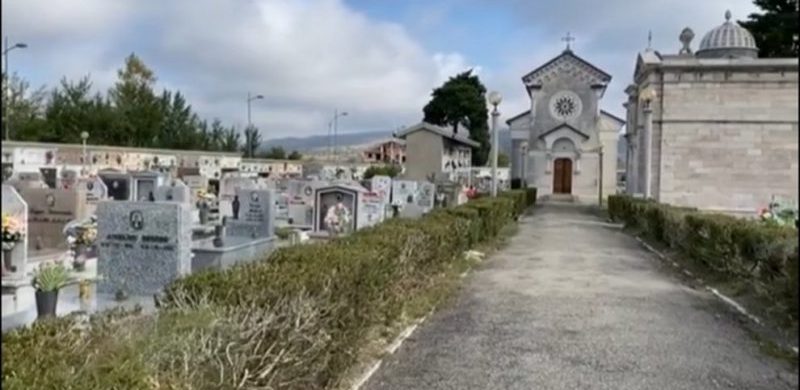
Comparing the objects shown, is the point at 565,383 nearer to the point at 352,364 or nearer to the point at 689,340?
the point at 352,364

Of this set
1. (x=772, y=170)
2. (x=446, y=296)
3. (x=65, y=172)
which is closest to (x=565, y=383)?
(x=446, y=296)

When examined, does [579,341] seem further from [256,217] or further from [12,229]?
[256,217]

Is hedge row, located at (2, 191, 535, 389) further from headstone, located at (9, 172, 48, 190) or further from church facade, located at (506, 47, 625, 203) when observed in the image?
church facade, located at (506, 47, 625, 203)

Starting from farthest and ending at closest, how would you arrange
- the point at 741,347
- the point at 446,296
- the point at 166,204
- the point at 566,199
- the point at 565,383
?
the point at 566,199, the point at 446,296, the point at 166,204, the point at 741,347, the point at 565,383

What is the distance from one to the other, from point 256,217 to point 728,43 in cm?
2722

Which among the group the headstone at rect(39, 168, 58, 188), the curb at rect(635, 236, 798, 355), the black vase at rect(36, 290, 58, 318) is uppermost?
the headstone at rect(39, 168, 58, 188)

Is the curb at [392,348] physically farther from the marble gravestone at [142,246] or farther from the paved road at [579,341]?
the marble gravestone at [142,246]

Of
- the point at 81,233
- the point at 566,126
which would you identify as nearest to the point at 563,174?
the point at 566,126

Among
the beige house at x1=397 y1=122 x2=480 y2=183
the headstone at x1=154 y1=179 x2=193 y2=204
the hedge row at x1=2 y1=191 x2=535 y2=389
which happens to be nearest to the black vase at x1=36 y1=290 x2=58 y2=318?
the hedge row at x1=2 y1=191 x2=535 y2=389

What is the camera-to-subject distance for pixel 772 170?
27.8 meters

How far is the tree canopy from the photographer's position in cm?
4731

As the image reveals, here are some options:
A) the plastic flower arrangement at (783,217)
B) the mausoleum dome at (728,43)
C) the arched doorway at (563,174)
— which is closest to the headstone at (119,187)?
the plastic flower arrangement at (783,217)

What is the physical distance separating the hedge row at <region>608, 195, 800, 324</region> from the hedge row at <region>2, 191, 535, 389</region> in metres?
3.07

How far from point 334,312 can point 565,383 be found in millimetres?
1824
